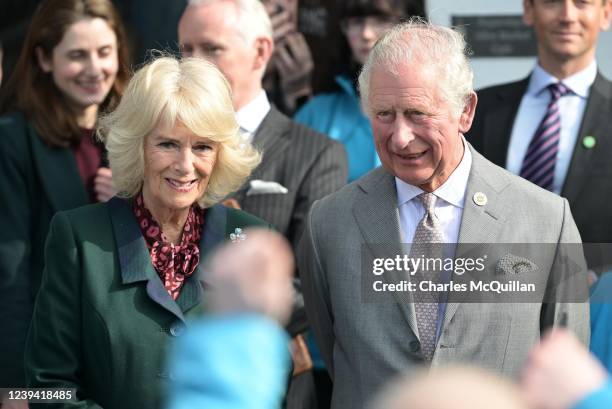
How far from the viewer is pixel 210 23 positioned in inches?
171

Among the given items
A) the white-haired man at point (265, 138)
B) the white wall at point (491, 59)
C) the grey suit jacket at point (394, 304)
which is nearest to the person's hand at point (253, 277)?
the grey suit jacket at point (394, 304)

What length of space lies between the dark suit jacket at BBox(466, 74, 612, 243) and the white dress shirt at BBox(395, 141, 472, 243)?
897mm

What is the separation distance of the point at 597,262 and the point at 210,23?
5.59 ft

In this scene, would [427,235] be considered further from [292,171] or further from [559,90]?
[559,90]

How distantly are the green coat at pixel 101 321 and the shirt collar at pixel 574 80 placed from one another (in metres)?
1.79

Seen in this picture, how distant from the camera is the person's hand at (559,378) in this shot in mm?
1420

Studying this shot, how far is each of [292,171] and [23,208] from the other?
967mm

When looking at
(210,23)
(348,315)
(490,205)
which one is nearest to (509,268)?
(490,205)

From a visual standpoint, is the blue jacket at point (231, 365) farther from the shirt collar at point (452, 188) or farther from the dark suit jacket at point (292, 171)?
the dark suit jacket at point (292, 171)

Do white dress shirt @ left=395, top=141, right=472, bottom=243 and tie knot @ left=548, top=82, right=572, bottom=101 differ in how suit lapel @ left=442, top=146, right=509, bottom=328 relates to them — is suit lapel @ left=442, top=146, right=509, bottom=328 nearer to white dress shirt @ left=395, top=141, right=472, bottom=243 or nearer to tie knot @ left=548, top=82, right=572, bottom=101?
white dress shirt @ left=395, top=141, right=472, bottom=243

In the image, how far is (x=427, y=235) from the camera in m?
3.23

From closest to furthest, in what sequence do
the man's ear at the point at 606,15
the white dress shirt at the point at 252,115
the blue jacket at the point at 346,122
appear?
the white dress shirt at the point at 252,115 → the man's ear at the point at 606,15 → the blue jacket at the point at 346,122

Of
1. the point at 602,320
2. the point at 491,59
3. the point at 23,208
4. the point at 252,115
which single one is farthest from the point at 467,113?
the point at 491,59

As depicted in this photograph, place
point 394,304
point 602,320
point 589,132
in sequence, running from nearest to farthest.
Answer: point 394,304
point 602,320
point 589,132
